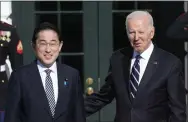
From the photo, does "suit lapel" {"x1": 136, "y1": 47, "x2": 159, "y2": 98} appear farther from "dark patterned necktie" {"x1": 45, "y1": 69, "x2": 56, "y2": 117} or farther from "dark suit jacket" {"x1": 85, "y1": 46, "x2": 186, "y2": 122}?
"dark patterned necktie" {"x1": 45, "y1": 69, "x2": 56, "y2": 117}

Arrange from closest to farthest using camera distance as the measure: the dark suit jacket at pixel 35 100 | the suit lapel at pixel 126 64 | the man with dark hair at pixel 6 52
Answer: the dark suit jacket at pixel 35 100 → the suit lapel at pixel 126 64 → the man with dark hair at pixel 6 52

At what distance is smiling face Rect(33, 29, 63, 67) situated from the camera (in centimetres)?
357

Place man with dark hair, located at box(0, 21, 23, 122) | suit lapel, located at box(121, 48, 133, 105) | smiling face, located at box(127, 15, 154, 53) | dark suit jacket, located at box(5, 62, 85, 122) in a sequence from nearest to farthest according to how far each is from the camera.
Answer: dark suit jacket, located at box(5, 62, 85, 122), smiling face, located at box(127, 15, 154, 53), suit lapel, located at box(121, 48, 133, 105), man with dark hair, located at box(0, 21, 23, 122)

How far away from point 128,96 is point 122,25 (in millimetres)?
3344

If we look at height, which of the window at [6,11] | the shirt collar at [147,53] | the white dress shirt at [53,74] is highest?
the window at [6,11]

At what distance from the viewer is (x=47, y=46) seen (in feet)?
11.7

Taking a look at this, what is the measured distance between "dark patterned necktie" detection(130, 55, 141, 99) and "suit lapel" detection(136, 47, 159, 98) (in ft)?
0.10

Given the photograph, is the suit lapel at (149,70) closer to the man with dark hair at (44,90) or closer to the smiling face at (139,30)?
the smiling face at (139,30)

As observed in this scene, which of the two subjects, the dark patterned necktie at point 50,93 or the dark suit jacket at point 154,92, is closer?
the dark patterned necktie at point 50,93

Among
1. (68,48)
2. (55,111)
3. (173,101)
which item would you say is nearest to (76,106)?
(55,111)

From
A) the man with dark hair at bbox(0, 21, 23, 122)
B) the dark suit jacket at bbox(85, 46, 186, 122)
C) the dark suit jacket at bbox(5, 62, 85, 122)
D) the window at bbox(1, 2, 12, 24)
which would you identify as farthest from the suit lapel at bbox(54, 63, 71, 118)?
the window at bbox(1, 2, 12, 24)

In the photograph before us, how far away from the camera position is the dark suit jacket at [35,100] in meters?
3.56

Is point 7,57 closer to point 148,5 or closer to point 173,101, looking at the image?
point 148,5

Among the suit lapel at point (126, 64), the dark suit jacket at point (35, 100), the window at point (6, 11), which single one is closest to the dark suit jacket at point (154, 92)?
Result: the suit lapel at point (126, 64)
